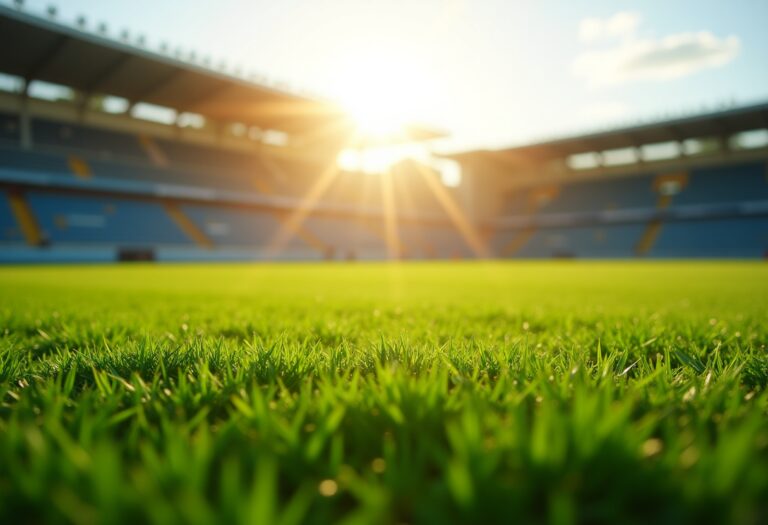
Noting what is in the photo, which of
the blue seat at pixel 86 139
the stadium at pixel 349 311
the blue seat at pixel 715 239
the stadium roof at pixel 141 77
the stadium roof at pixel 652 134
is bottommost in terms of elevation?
the blue seat at pixel 715 239

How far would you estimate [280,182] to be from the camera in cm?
→ 3488

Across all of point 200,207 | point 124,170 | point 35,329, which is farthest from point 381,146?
point 35,329

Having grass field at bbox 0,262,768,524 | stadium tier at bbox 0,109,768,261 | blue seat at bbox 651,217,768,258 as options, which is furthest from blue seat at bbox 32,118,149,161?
blue seat at bbox 651,217,768,258

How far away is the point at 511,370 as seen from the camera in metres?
1.33

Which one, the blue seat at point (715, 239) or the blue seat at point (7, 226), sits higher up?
the blue seat at point (7, 226)

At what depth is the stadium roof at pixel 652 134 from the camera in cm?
3135

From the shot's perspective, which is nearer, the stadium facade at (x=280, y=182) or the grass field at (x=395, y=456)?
the grass field at (x=395, y=456)

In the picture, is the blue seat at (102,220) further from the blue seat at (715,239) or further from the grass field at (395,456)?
the blue seat at (715,239)

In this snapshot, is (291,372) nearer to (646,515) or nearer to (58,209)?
(646,515)

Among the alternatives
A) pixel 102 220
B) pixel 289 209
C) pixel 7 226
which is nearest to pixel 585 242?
pixel 289 209

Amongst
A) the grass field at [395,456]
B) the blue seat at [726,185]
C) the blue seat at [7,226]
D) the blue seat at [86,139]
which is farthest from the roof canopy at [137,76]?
the blue seat at [726,185]

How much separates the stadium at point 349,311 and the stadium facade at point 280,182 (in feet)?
0.60

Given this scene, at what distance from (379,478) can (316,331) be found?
1.76 m

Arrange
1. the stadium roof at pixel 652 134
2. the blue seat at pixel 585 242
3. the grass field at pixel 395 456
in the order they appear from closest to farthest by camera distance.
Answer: the grass field at pixel 395 456, the stadium roof at pixel 652 134, the blue seat at pixel 585 242
